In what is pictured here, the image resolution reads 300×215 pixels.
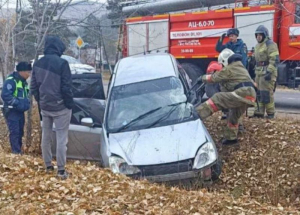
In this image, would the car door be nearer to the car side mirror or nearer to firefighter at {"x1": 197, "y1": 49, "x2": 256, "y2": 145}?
the car side mirror

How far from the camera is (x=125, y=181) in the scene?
5.25m

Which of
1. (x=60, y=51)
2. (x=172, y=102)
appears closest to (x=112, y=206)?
(x=60, y=51)

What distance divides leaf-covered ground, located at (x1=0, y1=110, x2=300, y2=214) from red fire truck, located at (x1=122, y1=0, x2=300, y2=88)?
303 cm

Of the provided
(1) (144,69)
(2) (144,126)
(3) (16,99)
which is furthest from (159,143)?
(3) (16,99)

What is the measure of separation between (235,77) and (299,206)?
7.83 feet

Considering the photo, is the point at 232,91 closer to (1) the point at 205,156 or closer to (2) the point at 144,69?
(2) the point at 144,69

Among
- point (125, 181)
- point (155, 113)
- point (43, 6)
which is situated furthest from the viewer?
point (43, 6)

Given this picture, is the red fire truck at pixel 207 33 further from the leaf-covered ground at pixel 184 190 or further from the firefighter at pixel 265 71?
the leaf-covered ground at pixel 184 190

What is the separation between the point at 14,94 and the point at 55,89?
5.97 feet

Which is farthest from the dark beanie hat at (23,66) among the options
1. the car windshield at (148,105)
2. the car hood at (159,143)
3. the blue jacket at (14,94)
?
the car hood at (159,143)

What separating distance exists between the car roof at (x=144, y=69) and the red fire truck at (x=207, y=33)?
302 centimetres

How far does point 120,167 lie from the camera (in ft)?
18.6

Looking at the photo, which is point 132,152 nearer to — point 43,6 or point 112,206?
point 112,206

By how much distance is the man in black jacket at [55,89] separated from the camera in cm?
542
